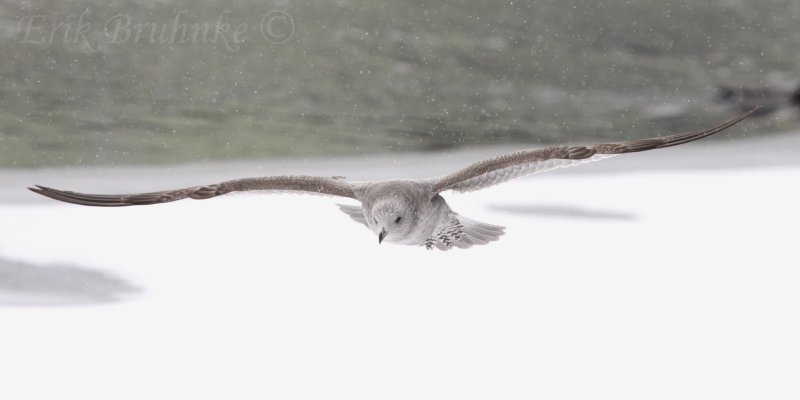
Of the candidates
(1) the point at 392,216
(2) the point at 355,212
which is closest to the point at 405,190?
(1) the point at 392,216

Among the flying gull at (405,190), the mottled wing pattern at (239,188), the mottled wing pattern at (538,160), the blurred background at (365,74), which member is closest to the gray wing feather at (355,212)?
the flying gull at (405,190)

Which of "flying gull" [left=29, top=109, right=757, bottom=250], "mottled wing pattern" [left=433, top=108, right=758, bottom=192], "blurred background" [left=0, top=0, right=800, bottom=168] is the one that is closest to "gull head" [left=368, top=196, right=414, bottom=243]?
"flying gull" [left=29, top=109, right=757, bottom=250]

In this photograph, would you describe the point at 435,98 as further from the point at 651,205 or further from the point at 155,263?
the point at 155,263

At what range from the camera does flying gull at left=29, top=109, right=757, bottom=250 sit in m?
1.54

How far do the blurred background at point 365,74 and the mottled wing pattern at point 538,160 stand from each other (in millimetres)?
811

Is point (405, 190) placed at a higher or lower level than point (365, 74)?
lower

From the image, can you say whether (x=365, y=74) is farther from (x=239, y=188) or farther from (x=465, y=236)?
(x=239, y=188)

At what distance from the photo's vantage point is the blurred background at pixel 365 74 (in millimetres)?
2307

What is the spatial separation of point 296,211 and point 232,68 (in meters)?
0.59

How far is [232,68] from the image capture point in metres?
2.41

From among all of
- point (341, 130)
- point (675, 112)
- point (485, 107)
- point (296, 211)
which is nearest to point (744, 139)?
point (675, 112)

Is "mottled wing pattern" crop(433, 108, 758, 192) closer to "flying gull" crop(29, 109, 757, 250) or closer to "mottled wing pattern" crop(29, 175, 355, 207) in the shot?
"flying gull" crop(29, 109, 757, 250)

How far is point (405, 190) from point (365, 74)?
30.7 inches

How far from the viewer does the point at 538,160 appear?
153 cm
